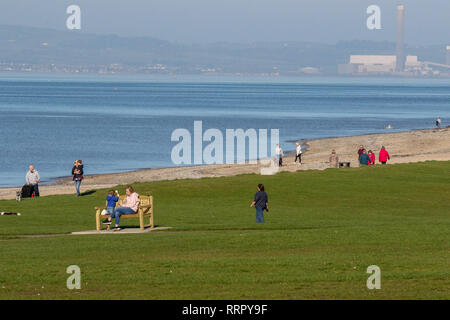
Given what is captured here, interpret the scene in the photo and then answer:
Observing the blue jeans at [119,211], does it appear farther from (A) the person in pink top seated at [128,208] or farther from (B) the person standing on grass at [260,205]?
(B) the person standing on grass at [260,205]

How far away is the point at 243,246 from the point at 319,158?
2082 inches

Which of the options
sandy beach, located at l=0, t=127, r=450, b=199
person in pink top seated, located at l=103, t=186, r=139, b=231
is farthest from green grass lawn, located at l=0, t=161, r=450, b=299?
sandy beach, located at l=0, t=127, r=450, b=199

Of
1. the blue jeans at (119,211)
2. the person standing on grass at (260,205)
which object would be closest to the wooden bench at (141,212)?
the blue jeans at (119,211)

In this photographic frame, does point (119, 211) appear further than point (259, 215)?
No

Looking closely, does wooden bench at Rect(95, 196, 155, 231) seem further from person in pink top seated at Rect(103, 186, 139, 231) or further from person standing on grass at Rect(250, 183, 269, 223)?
person standing on grass at Rect(250, 183, 269, 223)

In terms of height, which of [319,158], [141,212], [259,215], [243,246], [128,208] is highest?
[319,158]

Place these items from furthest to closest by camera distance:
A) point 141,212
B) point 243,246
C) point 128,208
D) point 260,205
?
point 260,205 → point 128,208 → point 141,212 → point 243,246

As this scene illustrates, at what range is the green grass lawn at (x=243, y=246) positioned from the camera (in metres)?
14.5

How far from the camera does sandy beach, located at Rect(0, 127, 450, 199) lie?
5600 cm

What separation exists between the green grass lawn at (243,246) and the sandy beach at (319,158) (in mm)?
13394

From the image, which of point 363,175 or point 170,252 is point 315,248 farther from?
point 363,175

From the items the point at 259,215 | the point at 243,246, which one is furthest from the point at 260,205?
the point at 243,246

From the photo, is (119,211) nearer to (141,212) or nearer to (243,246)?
(141,212)

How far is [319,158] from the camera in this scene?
235 ft
